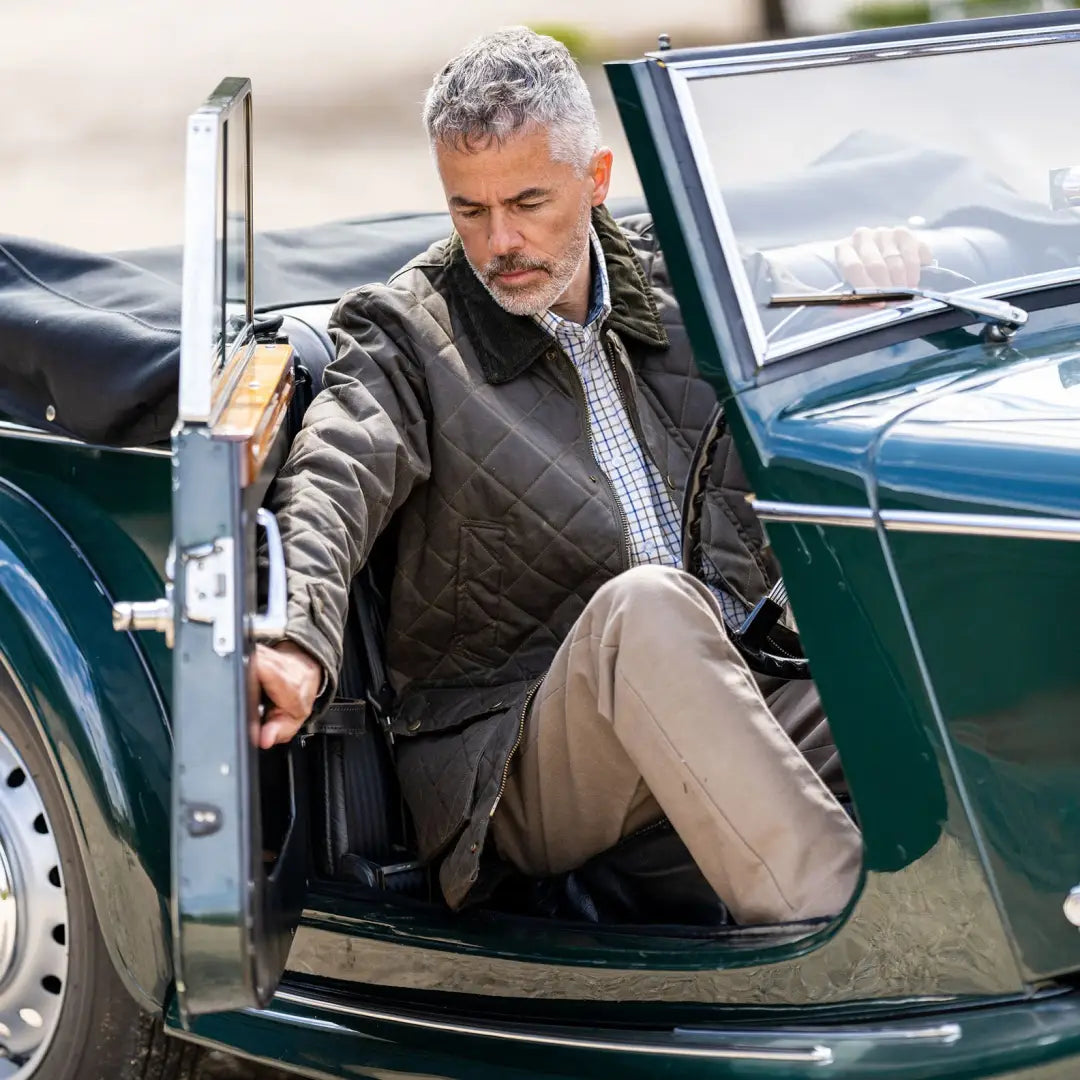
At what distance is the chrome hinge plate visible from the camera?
194cm

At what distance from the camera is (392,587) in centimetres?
270

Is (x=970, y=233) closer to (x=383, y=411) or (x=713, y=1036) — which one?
(x=383, y=411)

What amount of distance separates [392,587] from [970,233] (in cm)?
102

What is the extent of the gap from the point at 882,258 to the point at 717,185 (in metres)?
0.28

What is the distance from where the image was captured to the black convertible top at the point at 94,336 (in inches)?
99.0

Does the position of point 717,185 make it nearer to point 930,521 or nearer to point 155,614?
point 930,521

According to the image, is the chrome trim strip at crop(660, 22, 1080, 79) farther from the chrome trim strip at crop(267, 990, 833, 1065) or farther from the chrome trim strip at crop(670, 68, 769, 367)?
the chrome trim strip at crop(267, 990, 833, 1065)

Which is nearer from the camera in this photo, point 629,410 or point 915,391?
point 915,391

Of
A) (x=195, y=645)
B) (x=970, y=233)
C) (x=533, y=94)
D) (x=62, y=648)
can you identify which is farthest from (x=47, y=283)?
(x=970, y=233)

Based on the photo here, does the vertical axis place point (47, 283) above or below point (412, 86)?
below

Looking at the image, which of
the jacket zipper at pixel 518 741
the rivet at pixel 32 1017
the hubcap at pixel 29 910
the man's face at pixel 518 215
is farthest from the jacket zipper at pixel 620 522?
the rivet at pixel 32 1017

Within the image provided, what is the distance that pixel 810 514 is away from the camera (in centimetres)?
213

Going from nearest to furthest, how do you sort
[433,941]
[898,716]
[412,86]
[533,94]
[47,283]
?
[898,716] → [433,941] → [533,94] → [47,283] → [412,86]

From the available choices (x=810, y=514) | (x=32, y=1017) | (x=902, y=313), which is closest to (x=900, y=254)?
(x=902, y=313)
